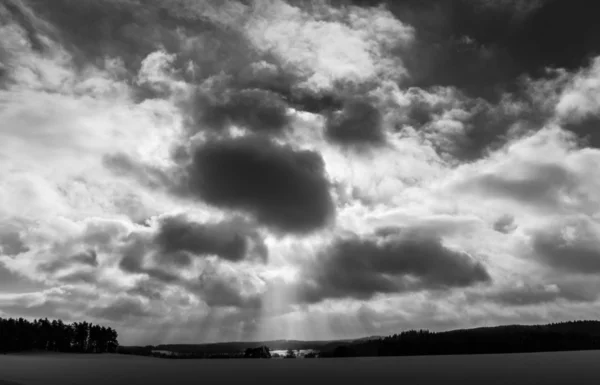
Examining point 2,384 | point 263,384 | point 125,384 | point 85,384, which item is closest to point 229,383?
point 263,384

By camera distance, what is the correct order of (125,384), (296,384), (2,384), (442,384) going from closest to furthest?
(2,384) → (125,384) → (442,384) → (296,384)

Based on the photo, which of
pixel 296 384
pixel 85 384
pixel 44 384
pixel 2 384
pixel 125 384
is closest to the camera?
pixel 2 384

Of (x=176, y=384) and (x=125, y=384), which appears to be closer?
(x=125, y=384)

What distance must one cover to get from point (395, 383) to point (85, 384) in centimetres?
9944

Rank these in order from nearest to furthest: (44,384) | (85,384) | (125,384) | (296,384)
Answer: (44,384)
(85,384)
(125,384)
(296,384)

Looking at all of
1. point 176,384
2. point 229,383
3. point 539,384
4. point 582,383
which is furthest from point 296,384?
point 582,383

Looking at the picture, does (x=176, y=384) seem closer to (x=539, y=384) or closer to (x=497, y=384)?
(x=497, y=384)

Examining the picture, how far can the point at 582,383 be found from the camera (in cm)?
15850

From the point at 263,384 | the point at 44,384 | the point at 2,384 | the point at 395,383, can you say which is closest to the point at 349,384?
the point at 395,383

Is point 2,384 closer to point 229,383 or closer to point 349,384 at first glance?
point 229,383

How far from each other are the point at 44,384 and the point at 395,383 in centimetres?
10855

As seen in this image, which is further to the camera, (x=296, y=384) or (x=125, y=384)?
(x=296, y=384)

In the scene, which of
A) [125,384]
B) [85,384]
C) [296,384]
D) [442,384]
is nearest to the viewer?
[85,384]

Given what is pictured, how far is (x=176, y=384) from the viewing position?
168 metres
